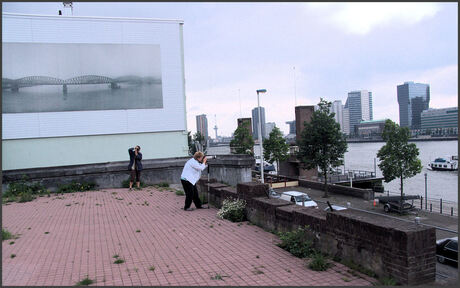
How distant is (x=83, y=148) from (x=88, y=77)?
399 centimetres

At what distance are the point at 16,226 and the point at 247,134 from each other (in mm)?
50330

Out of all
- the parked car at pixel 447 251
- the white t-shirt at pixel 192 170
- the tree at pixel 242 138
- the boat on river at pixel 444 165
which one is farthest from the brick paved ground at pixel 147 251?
the boat on river at pixel 444 165

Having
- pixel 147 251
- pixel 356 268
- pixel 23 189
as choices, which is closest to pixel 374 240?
pixel 356 268

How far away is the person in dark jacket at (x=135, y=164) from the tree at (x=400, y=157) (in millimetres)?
28758

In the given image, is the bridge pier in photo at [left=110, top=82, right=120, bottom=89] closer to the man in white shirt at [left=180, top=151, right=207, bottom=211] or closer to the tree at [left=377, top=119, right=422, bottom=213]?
the man in white shirt at [left=180, top=151, right=207, bottom=211]

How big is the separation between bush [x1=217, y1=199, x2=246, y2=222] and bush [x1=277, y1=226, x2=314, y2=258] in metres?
Answer: 2.17

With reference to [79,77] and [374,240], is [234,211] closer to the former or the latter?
[374,240]

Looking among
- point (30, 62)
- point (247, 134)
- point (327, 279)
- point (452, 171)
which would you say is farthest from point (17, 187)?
point (452, 171)

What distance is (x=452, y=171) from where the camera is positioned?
76.2 meters

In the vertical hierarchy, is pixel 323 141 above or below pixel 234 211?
above

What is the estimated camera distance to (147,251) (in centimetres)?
609

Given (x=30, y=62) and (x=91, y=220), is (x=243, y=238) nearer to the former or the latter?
(x=91, y=220)

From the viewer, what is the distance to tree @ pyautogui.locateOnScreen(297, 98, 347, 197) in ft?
127

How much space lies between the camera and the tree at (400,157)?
1399 inches
